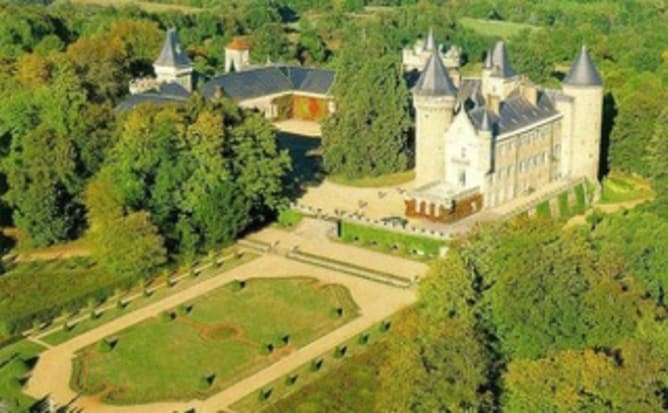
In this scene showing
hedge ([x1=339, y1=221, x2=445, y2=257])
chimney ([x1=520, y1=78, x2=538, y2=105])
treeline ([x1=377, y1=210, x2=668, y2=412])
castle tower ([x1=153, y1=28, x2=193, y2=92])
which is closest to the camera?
treeline ([x1=377, y1=210, x2=668, y2=412])

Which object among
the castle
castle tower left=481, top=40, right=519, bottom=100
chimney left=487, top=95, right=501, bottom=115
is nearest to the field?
castle tower left=481, top=40, right=519, bottom=100

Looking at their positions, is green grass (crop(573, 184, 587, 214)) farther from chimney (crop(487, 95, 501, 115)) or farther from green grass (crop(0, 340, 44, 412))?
green grass (crop(0, 340, 44, 412))

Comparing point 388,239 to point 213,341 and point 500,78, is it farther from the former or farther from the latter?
point 500,78

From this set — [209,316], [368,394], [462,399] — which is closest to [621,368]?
[462,399]

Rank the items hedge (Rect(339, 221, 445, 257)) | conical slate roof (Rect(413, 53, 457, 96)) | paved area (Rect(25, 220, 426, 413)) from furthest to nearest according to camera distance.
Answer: conical slate roof (Rect(413, 53, 457, 96)) → hedge (Rect(339, 221, 445, 257)) → paved area (Rect(25, 220, 426, 413))

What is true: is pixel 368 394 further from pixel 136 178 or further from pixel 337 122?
pixel 337 122

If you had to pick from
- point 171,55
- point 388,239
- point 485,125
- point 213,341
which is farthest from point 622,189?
point 213,341

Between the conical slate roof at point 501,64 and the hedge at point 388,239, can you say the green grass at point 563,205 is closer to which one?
the conical slate roof at point 501,64
